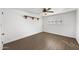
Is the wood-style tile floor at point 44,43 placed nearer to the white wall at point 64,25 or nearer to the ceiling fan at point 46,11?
the white wall at point 64,25

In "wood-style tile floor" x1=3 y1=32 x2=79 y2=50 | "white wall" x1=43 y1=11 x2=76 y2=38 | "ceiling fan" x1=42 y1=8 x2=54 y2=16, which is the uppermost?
"ceiling fan" x1=42 y1=8 x2=54 y2=16

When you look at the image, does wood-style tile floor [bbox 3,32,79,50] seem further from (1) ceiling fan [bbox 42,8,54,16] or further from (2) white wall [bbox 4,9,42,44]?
(1) ceiling fan [bbox 42,8,54,16]

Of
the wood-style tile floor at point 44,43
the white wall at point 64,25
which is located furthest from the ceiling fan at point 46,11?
the wood-style tile floor at point 44,43

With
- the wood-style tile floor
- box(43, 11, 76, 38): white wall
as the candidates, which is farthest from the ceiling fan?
the wood-style tile floor

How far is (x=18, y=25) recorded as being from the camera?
5.45 ft

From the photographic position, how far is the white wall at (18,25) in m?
1.60

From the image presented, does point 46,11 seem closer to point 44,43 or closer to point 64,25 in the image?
point 64,25

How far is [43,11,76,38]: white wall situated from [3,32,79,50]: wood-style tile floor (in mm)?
87

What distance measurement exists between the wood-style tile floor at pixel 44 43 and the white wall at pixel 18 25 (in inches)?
3.7

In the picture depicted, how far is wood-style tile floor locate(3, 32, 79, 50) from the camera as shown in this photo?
63.2 inches
